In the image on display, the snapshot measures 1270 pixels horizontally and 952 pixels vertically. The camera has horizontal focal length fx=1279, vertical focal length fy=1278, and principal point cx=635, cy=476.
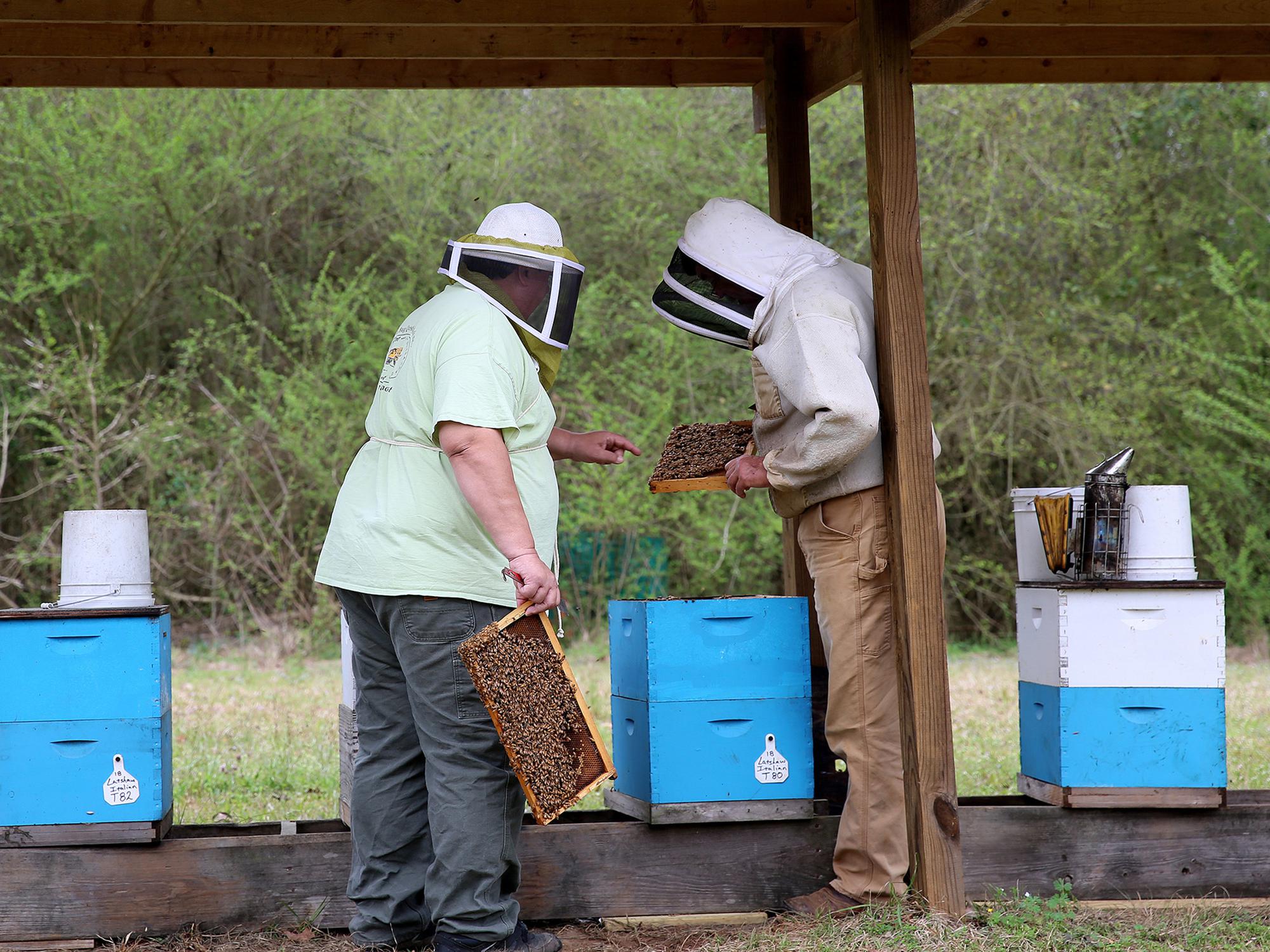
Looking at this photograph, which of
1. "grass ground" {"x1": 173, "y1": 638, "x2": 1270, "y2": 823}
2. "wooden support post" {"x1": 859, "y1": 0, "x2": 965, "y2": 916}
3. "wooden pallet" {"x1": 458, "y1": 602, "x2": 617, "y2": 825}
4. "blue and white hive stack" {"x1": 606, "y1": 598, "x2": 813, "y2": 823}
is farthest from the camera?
"grass ground" {"x1": 173, "y1": 638, "x2": 1270, "y2": 823}

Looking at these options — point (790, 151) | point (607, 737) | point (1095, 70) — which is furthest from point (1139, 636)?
point (607, 737)

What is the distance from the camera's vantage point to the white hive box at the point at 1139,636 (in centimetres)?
332

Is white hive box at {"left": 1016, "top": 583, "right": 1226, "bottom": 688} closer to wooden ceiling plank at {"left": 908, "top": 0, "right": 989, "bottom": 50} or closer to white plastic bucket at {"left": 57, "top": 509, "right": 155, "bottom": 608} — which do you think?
wooden ceiling plank at {"left": 908, "top": 0, "right": 989, "bottom": 50}

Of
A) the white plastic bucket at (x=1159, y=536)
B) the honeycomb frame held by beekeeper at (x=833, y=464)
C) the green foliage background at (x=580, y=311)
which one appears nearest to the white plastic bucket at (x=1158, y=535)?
the white plastic bucket at (x=1159, y=536)

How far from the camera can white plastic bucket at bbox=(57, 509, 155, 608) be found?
3287 mm

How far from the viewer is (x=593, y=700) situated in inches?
269

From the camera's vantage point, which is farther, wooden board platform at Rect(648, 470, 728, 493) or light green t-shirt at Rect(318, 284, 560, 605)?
wooden board platform at Rect(648, 470, 728, 493)

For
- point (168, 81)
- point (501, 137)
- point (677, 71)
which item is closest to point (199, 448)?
point (501, 137)

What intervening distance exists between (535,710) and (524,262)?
3.44 feet

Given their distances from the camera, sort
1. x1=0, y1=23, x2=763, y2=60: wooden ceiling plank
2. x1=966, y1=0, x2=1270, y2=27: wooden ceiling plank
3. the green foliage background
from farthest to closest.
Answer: the green foliage background, x1=0, y1=23, x2=763, y2=60: wooden ceiling plank, x1=966, y1=0, x2=1270, y2=27: wooden ceiling plank

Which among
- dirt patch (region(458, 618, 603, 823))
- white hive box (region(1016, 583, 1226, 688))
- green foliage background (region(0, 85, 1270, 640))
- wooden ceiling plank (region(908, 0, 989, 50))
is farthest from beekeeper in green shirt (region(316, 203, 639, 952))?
green foliage background (region(0, 85, 1270, 640))

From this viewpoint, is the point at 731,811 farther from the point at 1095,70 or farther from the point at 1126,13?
the point at 1095,70

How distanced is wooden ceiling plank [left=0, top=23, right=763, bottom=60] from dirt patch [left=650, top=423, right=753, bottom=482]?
1279 mm

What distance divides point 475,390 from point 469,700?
0.70m
